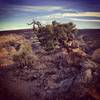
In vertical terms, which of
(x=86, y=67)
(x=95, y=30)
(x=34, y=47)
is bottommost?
(x=86, y=67)

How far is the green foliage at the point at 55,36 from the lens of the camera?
3.77m

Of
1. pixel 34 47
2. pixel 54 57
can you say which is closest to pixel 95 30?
pixel 54 57

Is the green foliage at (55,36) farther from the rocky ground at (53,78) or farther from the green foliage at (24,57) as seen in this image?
the green foliage at (24,57)

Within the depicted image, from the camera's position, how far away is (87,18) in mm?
3861

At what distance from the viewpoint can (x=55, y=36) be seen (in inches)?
149

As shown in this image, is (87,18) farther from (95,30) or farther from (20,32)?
(20,32)

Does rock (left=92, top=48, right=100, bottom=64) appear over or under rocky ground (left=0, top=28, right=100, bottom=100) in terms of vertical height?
over

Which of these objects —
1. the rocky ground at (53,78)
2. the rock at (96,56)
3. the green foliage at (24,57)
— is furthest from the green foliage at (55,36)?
the rock at (96,56)

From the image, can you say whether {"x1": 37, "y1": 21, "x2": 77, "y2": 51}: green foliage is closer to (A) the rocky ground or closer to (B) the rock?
(A) the rocky ground

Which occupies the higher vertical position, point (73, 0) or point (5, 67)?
point (73, 0)

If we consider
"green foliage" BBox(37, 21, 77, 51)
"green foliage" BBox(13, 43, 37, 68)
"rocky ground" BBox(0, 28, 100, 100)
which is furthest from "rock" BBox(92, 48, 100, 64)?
"green foliage" BBox(13, 43, 37, 68)

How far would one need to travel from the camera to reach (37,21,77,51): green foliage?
3766 millimetres

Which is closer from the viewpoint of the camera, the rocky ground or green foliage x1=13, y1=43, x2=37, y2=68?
the rocky ground

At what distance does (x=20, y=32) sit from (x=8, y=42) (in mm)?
275
